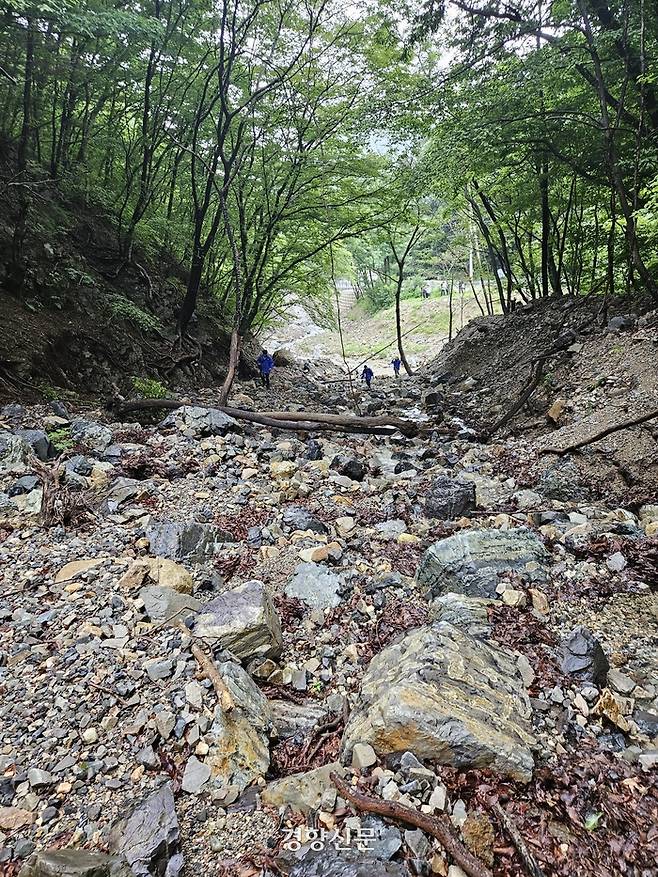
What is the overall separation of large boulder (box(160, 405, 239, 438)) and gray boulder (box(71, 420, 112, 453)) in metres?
1.03

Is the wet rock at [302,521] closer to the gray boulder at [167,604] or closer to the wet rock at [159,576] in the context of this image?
the wet rock at [159,576]

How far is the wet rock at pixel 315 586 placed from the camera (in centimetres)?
387

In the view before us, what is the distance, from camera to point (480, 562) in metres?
3.88

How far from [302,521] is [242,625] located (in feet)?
7.01

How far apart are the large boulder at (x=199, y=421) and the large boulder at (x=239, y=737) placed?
497cm

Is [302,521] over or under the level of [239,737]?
over

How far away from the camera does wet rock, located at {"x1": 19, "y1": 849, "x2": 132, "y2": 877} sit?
1.58 m

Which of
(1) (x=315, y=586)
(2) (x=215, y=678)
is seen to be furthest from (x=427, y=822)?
(1) (x=315, y=586)

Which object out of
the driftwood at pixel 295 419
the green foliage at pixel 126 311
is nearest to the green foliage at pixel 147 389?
Answer: the driftwood at pixel 295 419

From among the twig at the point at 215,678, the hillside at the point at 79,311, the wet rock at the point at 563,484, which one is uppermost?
the hillside at the point at 79,311

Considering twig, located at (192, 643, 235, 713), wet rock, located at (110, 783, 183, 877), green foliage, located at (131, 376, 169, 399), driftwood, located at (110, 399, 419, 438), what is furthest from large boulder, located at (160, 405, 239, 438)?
wet rock, located at (110, 783, 183, 877)

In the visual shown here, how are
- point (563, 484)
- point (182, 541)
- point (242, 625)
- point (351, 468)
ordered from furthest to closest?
point (351, 468)
point (563, 484)
point (182, 541)
point (242, 625)

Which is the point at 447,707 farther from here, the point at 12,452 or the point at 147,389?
the point at 147,389

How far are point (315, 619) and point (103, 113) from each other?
13394 millimetres
